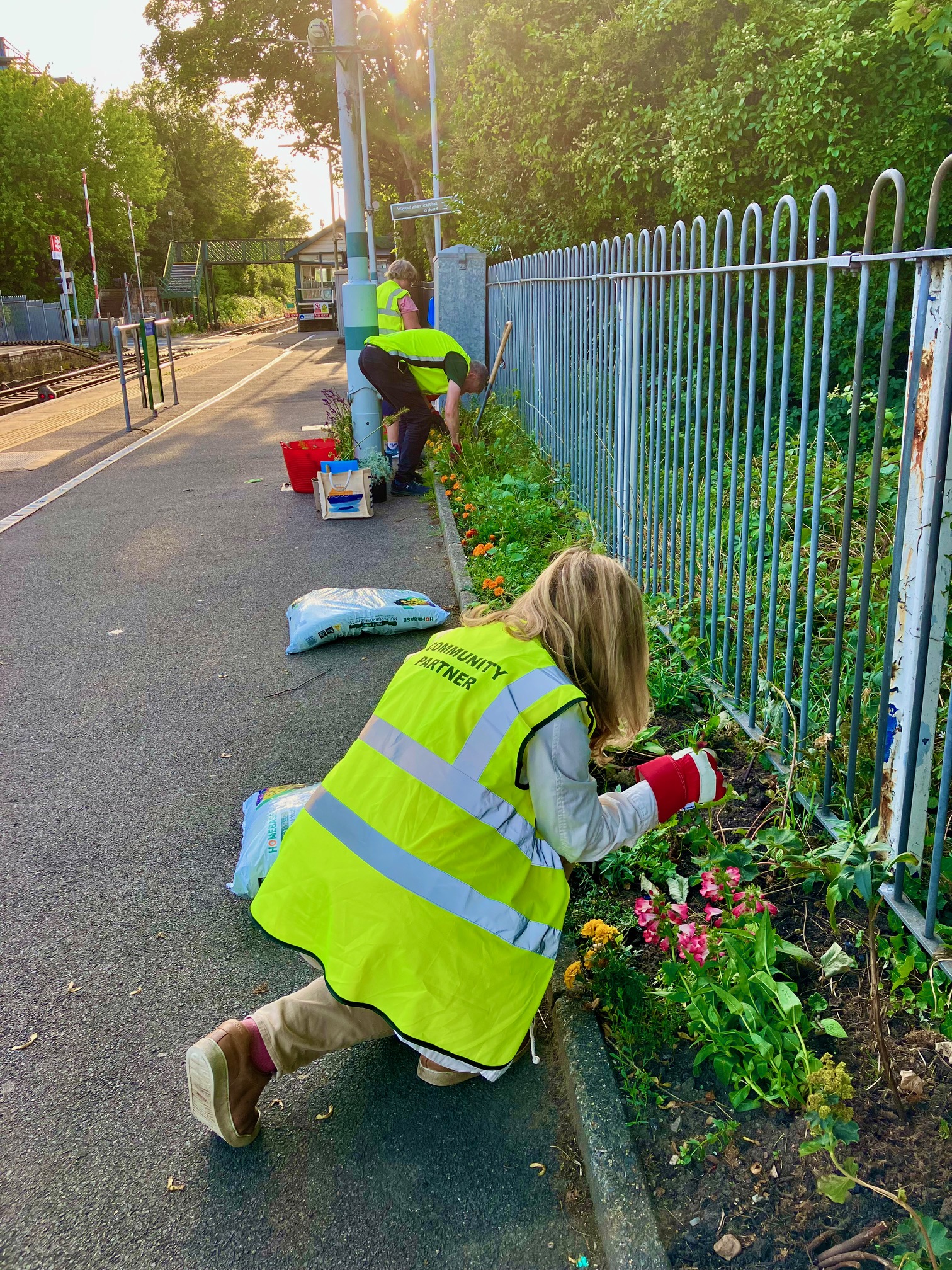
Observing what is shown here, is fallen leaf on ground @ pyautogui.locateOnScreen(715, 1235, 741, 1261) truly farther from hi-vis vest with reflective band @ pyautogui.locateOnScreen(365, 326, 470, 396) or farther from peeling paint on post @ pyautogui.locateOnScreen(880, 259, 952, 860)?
hi-vis vest with reflective band @ pyautogui.locateOnScreen(365, 326, 470, 396)

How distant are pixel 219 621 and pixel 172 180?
71014 millimetres

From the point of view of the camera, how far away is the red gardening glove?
2.60 meters

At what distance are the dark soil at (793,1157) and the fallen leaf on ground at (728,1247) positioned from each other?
0.03 feet

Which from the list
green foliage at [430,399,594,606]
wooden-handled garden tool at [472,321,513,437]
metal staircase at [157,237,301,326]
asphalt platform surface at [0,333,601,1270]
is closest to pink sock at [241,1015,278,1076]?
asphalt platform surface at [0,333,601,1270]

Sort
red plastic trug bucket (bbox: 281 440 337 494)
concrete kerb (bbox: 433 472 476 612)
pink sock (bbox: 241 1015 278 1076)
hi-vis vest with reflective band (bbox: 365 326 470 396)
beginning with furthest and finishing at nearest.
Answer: red plastic trug bucket (bbox: 281 440 337 494) < hi-vis vest with reflective band (bbox: 365 326 470 396) < concrete kerb (bbox: 433 472 476 612) < pink sock (bbox: 241 1015 278 1076)

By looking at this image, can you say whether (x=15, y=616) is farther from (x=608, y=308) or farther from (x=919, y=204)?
(x=919, y=204)

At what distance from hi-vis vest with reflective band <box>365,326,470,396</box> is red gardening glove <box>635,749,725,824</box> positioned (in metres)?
7.11

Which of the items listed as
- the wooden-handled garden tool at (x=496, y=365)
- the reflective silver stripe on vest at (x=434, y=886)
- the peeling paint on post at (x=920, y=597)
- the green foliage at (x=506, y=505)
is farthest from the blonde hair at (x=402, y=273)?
the reflective silver stripe on vest at (x=434, y=886)

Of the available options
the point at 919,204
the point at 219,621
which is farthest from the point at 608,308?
the point at 919,204

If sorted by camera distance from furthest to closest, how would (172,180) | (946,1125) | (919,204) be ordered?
(172,180) < (919,204) < (946,1125)

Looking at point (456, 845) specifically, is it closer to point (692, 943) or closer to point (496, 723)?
point (496, 723)

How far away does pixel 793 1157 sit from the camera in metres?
2.18

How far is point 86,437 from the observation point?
1433 centimetres

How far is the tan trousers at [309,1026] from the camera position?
2.48m
